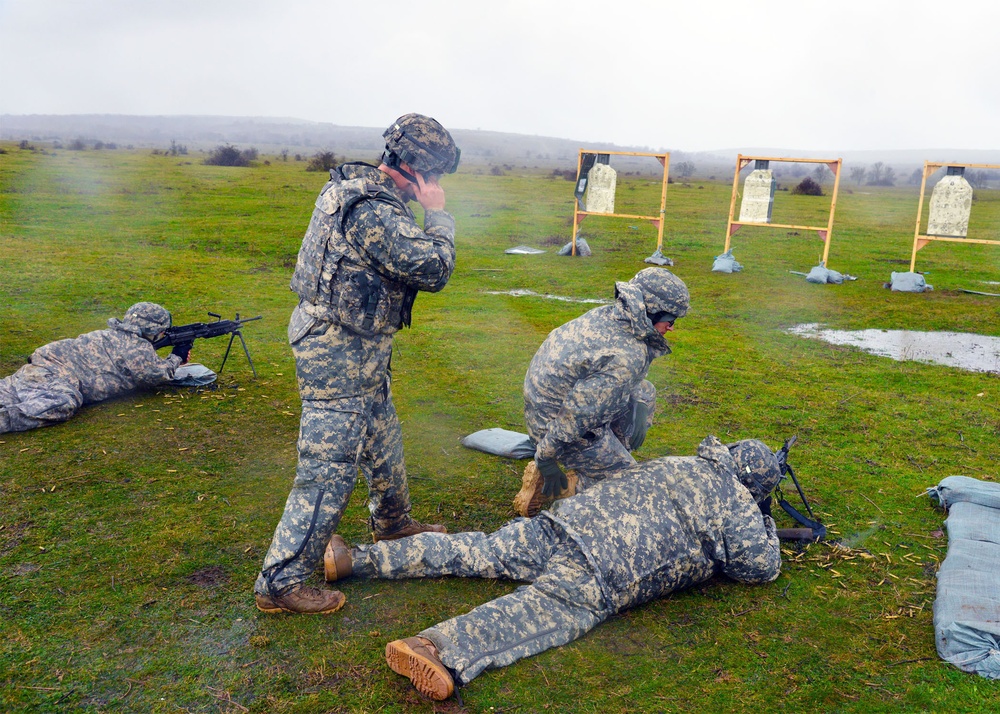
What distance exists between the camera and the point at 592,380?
469 centimetres

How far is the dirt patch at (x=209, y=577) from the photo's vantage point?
4453mm

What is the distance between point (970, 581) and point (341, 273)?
3.93 metres

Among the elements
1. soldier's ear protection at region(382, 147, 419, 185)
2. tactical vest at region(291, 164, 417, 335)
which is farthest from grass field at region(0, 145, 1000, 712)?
soldier's ear protection at region(382, 147, 419, 185)

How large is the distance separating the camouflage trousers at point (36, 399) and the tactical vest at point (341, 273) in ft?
12.6

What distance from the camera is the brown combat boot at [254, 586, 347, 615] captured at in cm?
405

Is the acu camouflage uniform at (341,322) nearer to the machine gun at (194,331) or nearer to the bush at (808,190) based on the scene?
the machine gun at (194,331)

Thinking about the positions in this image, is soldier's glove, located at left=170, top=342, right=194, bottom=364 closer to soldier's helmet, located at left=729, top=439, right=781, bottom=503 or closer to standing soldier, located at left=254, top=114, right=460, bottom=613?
standing soldier, located at left=254, top=114, right=460, bottom=613

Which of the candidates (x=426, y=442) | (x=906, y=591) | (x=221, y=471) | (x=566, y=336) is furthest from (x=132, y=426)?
→ (x=906, y=591)

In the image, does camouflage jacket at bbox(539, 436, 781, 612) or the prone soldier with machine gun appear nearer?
camouflage jacket at bbox(539, 436, 781, 612)

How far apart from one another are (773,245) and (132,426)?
58.1 ft

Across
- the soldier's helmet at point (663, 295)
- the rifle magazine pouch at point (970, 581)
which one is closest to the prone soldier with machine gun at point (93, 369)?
the soldier's helmet at point (663, 295)

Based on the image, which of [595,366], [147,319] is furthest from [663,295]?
[147,319]

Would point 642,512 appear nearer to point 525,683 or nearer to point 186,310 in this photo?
point 525,683

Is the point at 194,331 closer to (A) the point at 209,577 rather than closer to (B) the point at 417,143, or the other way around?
(A) the point at 209,577
